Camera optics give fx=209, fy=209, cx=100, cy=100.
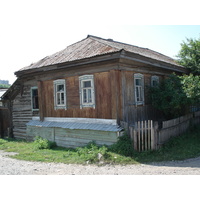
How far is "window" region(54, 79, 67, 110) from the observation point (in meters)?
11.2

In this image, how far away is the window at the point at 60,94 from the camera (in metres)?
11.2

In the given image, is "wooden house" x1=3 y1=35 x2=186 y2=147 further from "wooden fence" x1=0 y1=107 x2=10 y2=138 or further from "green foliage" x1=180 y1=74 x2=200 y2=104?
"wooden fence" x1=0 y1=107 x2=10 y2=138

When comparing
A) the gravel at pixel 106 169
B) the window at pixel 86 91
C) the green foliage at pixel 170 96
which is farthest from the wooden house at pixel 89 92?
the gravel at pixel 106 169

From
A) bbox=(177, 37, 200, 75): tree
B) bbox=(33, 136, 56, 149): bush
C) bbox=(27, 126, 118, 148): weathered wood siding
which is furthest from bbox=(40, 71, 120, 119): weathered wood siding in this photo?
bbox=(177, 37, 200, 75): tree

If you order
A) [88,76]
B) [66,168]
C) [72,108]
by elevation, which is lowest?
[66,168]

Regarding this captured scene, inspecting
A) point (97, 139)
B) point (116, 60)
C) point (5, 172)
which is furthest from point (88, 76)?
point (5, 172)

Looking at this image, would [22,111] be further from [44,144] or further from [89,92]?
[89,92]

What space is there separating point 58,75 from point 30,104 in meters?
3.44

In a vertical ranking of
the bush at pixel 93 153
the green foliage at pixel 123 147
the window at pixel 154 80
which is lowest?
the bush at pixel 93 153

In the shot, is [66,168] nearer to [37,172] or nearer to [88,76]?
[37,172]

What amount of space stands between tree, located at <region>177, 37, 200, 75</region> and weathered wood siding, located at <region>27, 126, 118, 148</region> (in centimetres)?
846

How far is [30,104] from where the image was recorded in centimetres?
1338

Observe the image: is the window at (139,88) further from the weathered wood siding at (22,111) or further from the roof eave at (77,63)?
the weathered wood siding at (22,111)

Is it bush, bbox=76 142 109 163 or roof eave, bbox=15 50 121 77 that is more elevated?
roof eave, bbox=15 50 121 77
